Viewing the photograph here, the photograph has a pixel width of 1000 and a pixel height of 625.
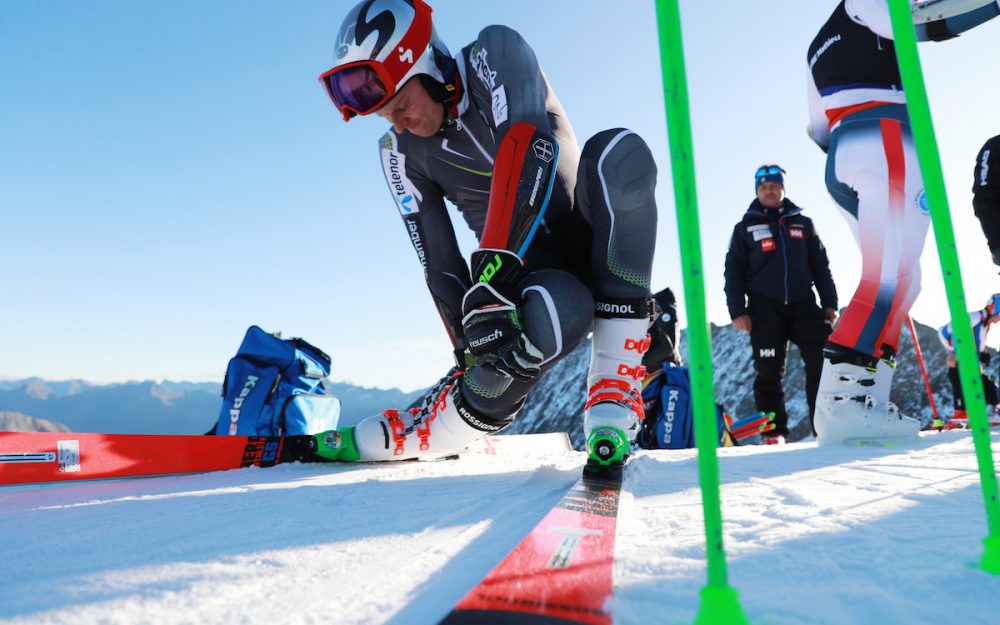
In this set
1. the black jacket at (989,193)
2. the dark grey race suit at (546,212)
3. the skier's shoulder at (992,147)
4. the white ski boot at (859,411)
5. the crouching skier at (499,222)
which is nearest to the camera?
the crouching skier at (499,222)

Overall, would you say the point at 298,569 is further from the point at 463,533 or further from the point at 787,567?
the point at 787,567

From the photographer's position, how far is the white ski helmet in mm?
1924

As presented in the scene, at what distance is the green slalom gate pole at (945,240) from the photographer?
705 millimetres

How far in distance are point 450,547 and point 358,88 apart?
160 centimetres

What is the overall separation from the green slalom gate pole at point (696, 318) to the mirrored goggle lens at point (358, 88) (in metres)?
1.45

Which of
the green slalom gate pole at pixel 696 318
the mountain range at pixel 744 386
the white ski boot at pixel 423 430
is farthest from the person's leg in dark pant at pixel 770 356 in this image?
the green slalom gate pole at pixel 696 318

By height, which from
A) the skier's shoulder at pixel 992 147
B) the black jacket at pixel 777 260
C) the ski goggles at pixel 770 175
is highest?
the ski goggles at pixel 770 175

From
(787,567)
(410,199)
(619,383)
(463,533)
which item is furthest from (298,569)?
(410,199)

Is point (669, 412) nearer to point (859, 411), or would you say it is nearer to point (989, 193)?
point (859, 411)

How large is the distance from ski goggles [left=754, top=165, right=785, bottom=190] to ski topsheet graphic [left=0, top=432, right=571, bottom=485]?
444 centimetres

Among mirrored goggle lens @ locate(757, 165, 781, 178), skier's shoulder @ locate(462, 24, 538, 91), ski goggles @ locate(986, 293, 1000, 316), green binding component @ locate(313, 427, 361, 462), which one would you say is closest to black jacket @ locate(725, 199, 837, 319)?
mirrored goggle lens @ locate(757, 165, 781, 178)

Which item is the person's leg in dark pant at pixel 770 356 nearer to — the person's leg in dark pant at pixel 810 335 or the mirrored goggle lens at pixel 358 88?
the person's leg in dark pant at pixel 810 335

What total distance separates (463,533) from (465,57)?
5.81 ft

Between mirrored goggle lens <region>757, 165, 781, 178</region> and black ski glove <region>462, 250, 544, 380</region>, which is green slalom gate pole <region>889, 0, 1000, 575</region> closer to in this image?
black ski glove <region>462, 250, 544, 380</region>
